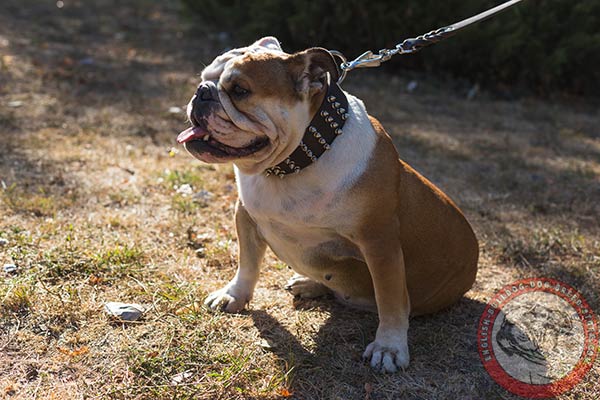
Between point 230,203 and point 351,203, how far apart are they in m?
2.18

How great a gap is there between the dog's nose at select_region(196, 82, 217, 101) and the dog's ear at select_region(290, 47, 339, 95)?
0.37 metres

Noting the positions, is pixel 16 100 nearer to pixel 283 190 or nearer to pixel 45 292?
pixel 45 292

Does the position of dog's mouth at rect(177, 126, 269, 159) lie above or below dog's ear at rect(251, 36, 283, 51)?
below

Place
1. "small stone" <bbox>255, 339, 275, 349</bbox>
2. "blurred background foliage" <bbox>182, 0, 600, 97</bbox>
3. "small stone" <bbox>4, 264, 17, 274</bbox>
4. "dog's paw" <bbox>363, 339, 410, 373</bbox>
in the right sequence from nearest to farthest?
"dog's paw" <bbox>363, 339, 410, 373</bbox>
"small stone" <bbox>255, 339, 275, 349</bbox>
"small stone" <bbox>4, 264, 17, 274</bbox>
"blurred background foliage" <bbox>182, 0, 600, 97</bbox>

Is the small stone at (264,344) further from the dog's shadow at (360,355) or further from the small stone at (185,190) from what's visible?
the small stone at (185,190)

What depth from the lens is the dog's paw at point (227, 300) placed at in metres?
3.56

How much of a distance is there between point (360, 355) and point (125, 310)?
124 cm

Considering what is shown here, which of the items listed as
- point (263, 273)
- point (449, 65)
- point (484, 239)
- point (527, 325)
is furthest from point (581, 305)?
point (449, 65)

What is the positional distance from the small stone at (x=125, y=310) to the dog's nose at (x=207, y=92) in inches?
47.9

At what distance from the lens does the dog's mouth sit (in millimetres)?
2904

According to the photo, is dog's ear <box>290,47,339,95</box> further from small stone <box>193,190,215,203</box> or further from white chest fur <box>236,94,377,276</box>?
small stone <box>193,190,215,203</box>

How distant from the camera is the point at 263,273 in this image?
413 centimetres

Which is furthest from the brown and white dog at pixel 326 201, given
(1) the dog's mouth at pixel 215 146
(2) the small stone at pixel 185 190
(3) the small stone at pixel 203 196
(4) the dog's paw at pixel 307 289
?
(2) the small stone at pixel 185 190

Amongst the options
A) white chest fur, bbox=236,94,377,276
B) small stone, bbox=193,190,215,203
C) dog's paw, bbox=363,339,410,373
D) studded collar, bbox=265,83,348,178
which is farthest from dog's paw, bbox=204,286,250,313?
small stone, bbox=193,190,215,203
